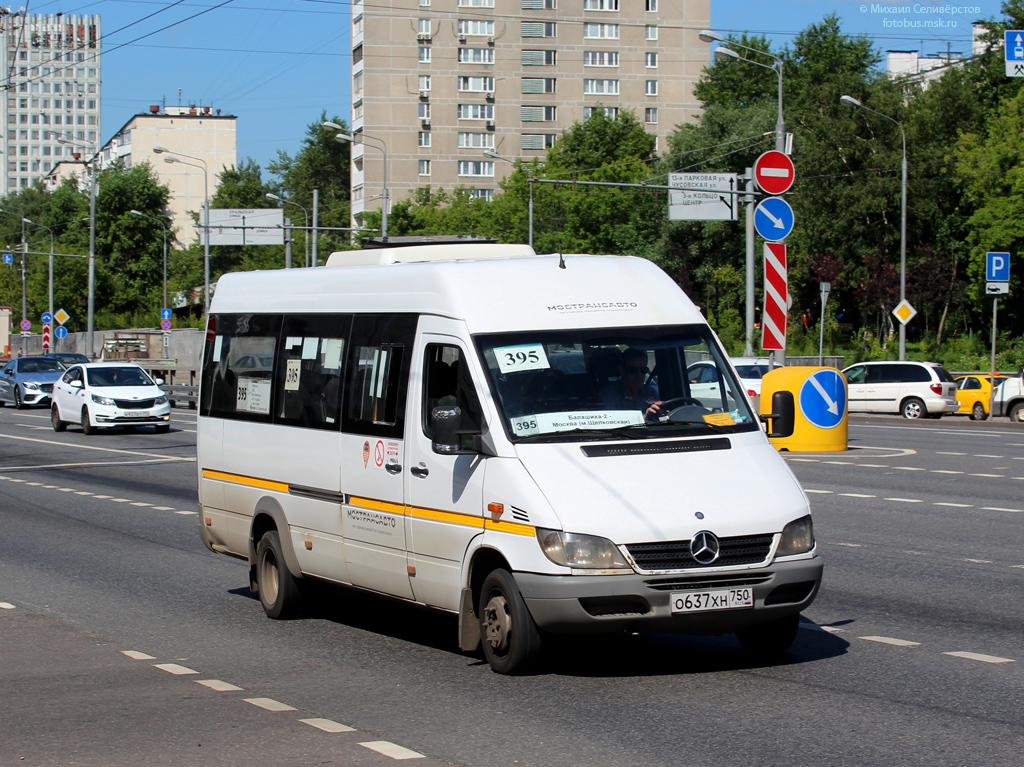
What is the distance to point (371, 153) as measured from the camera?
102375mm

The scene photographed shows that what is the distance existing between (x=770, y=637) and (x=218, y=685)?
2.90 meters

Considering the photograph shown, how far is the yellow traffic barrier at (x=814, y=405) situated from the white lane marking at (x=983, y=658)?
1298 centimetres

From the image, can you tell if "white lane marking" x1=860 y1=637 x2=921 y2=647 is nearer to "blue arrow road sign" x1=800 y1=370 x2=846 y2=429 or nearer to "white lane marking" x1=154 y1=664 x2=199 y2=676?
"white lane marking" x1=154 y1=664 x2=199 y2=676

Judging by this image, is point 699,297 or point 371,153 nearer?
point 699,297

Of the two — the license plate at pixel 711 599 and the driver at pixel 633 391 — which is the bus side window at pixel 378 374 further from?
the license plate at pixel 711 599

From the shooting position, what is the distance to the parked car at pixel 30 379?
43906 mm

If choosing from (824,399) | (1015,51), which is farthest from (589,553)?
(1015,51)

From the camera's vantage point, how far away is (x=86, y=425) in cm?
3108

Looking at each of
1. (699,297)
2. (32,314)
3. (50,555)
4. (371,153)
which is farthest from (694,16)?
(50,555)

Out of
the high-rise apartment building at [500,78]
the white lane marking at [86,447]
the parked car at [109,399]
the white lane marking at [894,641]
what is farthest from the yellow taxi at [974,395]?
the high-rise apartment building at [500,78]

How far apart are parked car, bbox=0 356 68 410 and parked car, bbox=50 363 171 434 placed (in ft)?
39.5

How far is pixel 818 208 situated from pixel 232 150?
90.3 metres

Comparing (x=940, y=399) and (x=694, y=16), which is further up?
(x=694, y=16)

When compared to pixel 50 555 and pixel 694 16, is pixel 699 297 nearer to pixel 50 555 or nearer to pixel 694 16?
pixel 694 16
